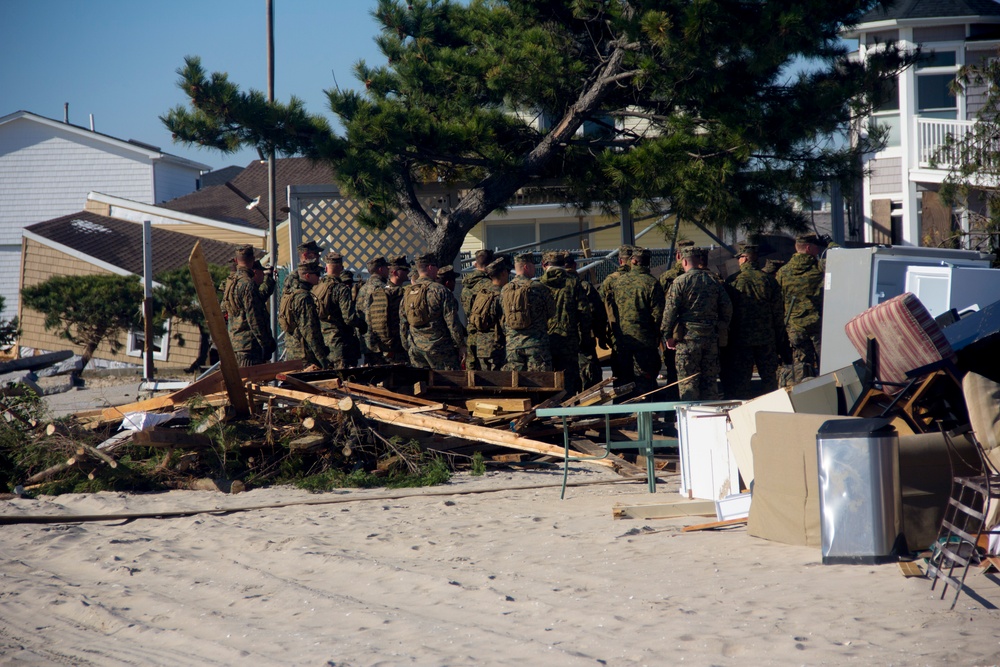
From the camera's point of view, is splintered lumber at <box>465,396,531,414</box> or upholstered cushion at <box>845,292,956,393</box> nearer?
upholstered cushion at <box>845,292,956,393</box>

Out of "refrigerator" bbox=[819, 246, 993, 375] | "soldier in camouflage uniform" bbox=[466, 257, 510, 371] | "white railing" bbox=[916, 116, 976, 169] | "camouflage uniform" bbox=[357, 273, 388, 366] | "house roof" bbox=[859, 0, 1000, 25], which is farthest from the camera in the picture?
"house roof" bbox=[859, 0, 1000, 25]

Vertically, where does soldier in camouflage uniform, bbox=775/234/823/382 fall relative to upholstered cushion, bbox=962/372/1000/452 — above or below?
above

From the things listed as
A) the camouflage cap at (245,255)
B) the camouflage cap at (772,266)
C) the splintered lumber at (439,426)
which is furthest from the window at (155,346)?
the camouflage cap at (772,266)

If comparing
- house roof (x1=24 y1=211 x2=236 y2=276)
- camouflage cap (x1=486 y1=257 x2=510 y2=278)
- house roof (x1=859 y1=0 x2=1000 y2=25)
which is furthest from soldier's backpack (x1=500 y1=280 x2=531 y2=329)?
house roof (x1=24 y1=211 x2=236 y2=276)

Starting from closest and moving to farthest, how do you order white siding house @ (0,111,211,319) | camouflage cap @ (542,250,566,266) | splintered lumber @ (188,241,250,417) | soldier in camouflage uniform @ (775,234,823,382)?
1. splintered lumber @ (188,241,250,417)
2. soldier in camouflage uniform @ (775,234,823,382)
3. camouflage cap @ (542,250,566,266)
4. white siding house @ (0,111,211,319)

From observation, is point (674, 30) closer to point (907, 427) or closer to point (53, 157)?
point (907, 427)

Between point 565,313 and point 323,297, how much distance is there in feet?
10.5

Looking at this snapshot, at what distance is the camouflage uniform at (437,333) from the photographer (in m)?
11.6

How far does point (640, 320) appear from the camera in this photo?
11.6 meters

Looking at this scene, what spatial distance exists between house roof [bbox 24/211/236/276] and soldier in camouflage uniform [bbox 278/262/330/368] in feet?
43.1

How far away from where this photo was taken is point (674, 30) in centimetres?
1191

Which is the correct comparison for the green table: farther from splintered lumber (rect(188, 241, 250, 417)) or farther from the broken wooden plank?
splintered lumber (rect(188, 241, 250, 417))

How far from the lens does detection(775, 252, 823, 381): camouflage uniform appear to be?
11812mm

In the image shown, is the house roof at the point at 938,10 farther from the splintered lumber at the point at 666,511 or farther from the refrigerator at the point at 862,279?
the splintered lumber at the point at 666,511
